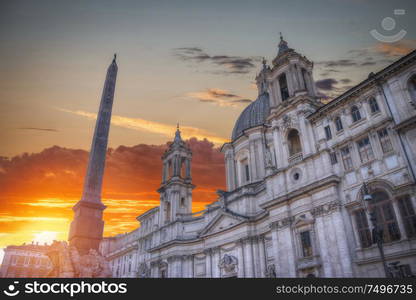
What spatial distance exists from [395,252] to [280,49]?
2412 centimetres

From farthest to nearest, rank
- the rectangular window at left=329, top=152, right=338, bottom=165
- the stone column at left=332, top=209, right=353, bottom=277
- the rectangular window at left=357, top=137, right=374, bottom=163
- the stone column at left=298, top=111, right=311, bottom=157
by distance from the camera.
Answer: the stone column at left=298, top=111, right=311, bottom=157 < the rectangular window at left=329, top=152, right=338, bottom=165 < the rectangular window at left=357, top=137, right=374, bottom=163 < the stone column at left=332, top=209, right=353, bottom=277

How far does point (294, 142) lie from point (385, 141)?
9.53 m

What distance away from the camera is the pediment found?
1428 inches

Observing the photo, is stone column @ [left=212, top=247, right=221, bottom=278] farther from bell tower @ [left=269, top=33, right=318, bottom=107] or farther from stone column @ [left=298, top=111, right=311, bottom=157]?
bell tower @ [left=269, top=33, right=318, bottom=107]

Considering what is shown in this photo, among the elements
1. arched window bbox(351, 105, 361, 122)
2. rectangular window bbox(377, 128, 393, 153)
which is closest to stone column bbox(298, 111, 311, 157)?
arched window bbox(351, 105, 361, 122)

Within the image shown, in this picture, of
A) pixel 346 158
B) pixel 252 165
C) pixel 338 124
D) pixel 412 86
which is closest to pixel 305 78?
pixel 338 124

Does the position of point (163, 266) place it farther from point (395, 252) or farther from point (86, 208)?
point (395, 252)

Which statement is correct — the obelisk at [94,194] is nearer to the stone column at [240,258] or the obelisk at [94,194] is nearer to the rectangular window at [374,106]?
the stone column at [240,258]

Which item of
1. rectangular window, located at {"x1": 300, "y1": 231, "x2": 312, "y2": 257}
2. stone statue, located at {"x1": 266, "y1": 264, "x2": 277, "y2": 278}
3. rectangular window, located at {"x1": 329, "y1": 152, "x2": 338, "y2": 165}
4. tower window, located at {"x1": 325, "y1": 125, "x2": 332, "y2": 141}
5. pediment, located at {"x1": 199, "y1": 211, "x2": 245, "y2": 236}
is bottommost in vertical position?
stone statue, located at {"x1": 266, "y1": 264, "x2": 277, "y2": 278}

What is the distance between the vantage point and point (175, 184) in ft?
157

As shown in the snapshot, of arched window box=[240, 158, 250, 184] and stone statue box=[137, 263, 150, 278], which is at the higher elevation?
arched window box=[240, 158, 250, 184]

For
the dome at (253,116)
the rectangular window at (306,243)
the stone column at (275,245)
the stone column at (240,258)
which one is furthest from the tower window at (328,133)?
the dome at (253,116)

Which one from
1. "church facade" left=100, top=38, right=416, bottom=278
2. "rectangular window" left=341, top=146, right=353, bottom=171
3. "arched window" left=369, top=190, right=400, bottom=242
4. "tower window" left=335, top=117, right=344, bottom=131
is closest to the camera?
"arched window" left=369, top=190, right=400, bottom=242

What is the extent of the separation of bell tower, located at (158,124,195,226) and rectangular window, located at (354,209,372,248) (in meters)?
27.9
